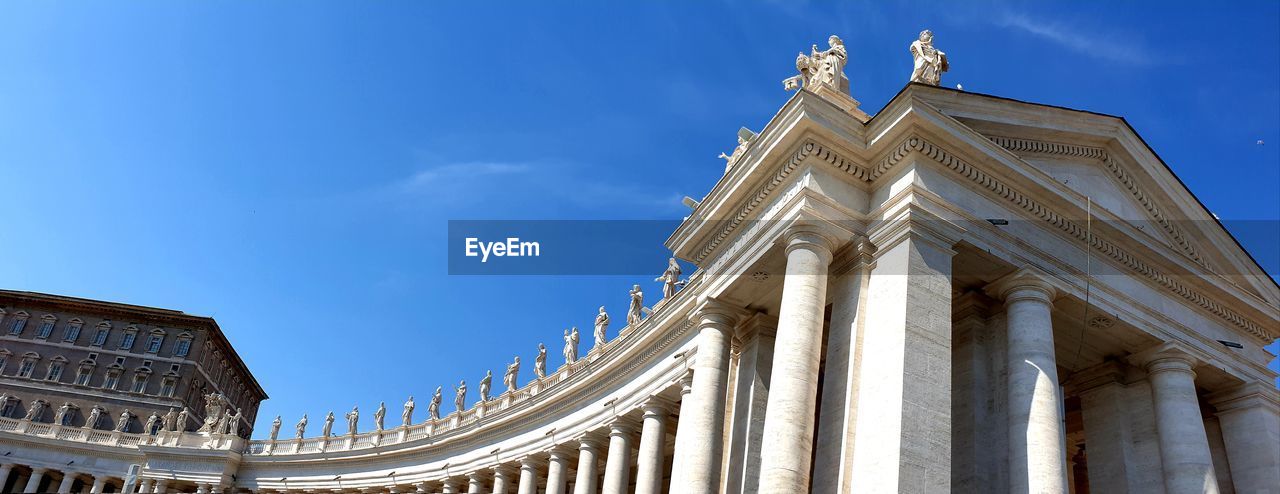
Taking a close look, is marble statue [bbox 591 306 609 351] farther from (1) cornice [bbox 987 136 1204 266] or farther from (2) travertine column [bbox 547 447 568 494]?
(1) cornice [bbox 987 136 1204 266]

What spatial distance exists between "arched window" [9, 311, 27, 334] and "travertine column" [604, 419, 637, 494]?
78526 mm

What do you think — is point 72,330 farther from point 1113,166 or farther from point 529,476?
point 1113,166

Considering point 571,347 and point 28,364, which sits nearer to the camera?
point 571,347

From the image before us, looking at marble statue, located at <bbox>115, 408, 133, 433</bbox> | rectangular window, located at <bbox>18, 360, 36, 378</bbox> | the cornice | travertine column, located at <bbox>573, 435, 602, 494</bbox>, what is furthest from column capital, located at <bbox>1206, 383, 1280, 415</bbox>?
rectangular window, located at <bbox>18, 360, 36, 378</bbox>

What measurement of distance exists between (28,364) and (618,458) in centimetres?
7819

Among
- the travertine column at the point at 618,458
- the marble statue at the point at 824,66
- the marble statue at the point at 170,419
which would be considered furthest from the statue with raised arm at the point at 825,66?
the marble statue at the point at 170,419

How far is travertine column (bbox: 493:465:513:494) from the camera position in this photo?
166 feet

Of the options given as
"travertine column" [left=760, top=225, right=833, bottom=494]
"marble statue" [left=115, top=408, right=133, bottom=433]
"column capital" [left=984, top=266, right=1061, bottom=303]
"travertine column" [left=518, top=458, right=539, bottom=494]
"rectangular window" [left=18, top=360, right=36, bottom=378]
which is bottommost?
"travertine column" [left=760, top=225, right=833, bottom=494]

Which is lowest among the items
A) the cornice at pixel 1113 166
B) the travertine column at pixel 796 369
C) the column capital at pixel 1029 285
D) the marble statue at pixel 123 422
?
the travertine column at pixel 796 369

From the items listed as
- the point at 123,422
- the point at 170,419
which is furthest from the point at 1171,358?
the point at 123,422

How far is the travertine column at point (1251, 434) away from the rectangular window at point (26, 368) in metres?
98.1

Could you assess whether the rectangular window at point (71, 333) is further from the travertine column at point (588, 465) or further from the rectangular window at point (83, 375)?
the travertine column at point (588, 465)

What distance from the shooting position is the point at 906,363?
20.3 meters

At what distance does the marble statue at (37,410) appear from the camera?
83262 millimetres
